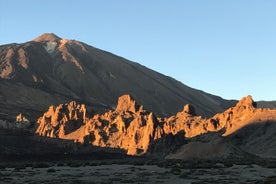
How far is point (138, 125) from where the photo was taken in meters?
157

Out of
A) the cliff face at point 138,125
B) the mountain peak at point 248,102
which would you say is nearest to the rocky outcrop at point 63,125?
the cliff face at point 138,125

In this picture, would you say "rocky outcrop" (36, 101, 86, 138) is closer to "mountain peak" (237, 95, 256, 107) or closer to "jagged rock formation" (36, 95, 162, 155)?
"jagged rock formation" (36, 95, 162, 155)

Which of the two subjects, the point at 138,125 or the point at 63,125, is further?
the point at 63,125

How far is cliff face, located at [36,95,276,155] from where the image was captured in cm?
14200

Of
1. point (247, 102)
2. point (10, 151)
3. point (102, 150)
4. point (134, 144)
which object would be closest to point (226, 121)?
point (247, 102)

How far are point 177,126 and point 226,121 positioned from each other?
1883 cm

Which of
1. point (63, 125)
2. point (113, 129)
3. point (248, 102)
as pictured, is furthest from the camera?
point (63, 125)

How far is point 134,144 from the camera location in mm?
151125

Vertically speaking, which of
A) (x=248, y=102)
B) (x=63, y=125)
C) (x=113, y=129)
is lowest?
(x=113, y=129)

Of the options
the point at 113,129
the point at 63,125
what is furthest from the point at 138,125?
the point at 63,125

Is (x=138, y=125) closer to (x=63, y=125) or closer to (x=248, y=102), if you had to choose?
(x=248, y=102)

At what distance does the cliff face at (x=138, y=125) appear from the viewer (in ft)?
466

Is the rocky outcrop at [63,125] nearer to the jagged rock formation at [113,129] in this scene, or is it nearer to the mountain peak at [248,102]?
the jagged rock formation at [113,129]

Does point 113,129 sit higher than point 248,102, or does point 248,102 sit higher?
point 248,102
